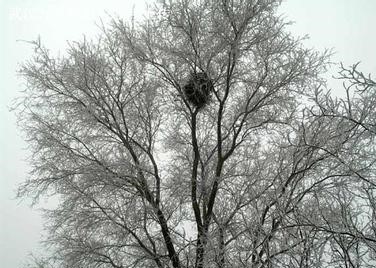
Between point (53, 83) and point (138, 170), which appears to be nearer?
point (138, 170)

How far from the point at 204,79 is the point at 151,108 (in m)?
1.42

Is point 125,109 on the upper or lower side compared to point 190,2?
lower

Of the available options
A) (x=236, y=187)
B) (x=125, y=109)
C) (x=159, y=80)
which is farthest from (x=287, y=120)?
(x=125, y=109)

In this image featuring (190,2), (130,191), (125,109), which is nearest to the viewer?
(190,2)

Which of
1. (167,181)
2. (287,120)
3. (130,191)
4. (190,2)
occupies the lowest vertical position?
(130,191)

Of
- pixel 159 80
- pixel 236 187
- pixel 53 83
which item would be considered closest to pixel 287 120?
pixel 236 187

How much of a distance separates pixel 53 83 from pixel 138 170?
7.64 feet

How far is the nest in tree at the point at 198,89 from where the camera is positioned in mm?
6969

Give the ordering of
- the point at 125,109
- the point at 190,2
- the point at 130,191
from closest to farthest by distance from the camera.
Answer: the point at 190,2, the point at 130,191, the point at 125,109

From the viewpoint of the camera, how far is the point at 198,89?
695 cm

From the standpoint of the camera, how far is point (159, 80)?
298 inches

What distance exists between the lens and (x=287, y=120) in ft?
24.1

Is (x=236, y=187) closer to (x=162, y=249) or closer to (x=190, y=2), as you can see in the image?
(x=162, y=249)

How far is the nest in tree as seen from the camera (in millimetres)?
6969
